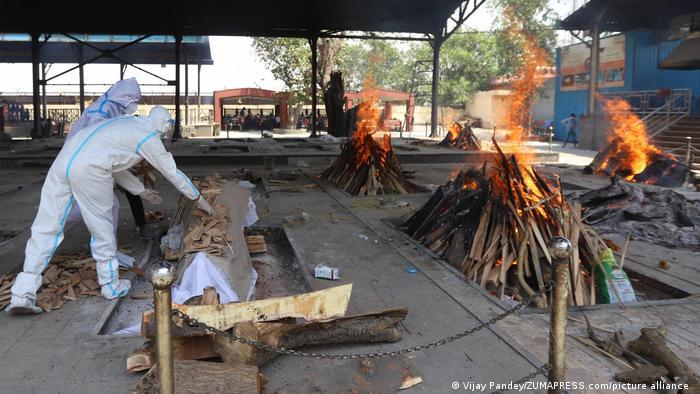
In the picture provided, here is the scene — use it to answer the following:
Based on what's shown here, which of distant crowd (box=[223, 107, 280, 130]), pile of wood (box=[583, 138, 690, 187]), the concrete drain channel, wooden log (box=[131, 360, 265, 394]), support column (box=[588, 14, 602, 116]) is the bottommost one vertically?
the concrete drain channel

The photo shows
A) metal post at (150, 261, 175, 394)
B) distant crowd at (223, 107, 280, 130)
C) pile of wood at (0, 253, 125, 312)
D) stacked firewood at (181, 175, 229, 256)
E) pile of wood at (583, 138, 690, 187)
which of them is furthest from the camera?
distant crowd at (223, 107, 280, 130)

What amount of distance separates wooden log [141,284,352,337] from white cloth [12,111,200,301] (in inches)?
60.5

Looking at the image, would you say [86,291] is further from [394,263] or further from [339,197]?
[339,197]

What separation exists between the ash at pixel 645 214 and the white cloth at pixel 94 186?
18.4 ft

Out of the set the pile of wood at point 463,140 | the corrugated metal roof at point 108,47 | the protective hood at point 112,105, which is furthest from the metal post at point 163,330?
the corrugated metal roof at point 108,47

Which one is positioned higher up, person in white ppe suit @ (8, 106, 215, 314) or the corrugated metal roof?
the corrugated metal roof

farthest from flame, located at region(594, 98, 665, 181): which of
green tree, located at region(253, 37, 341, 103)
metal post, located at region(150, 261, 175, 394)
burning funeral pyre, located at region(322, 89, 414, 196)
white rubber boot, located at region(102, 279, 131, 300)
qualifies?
green tree, located at region(253, 37, 341, 103)

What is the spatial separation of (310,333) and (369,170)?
7.39 metres

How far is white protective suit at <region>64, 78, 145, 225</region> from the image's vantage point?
5648 millimetres

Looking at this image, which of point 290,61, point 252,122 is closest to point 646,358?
point 290,61

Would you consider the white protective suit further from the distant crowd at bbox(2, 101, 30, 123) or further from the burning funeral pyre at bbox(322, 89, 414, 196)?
the distant crowd at bbox(2, 101, 30, 123)

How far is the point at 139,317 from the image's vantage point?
4.92 m

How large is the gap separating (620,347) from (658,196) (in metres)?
5.52

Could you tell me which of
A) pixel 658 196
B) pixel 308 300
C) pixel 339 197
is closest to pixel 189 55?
pixel 339 197
